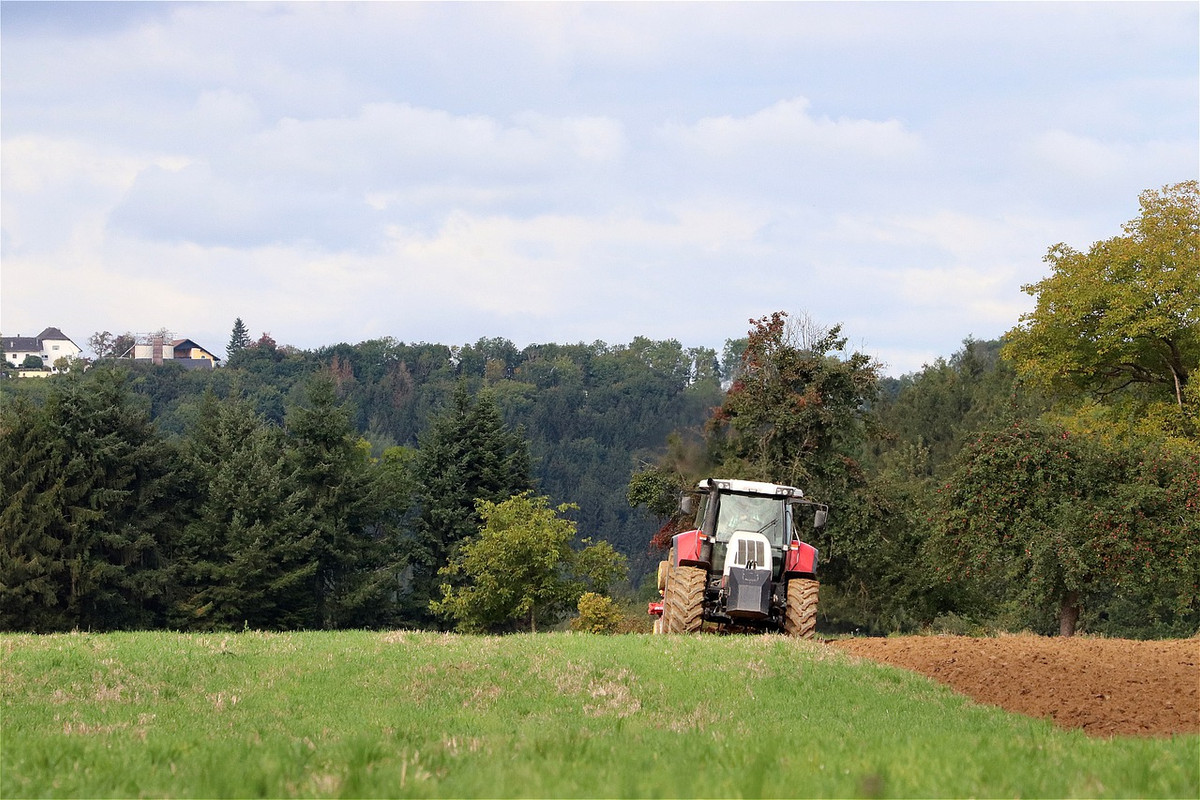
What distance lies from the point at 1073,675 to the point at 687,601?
719cm

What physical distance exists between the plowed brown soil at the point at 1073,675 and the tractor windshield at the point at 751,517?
11.2 ft

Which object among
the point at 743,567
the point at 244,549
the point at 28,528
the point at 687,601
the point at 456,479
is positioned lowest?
the point at 244,549

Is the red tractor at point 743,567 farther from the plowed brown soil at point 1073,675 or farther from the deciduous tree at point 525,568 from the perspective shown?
the deciduous tree at point 525,568

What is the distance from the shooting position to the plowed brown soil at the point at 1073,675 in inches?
462

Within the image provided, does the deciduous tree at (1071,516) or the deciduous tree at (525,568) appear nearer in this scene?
the deciduous tree at (1071,516)

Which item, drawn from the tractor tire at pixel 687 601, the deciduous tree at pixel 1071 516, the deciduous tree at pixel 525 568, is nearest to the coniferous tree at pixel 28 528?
the deciduous tree at pixel 525 568

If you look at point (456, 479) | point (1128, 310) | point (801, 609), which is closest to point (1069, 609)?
point (1128, 310)

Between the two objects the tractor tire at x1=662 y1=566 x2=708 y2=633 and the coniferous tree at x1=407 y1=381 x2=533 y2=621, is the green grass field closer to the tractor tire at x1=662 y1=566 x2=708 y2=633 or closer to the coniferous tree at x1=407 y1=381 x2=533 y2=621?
the tractor tire at x1=662 y1=566 x2=708 y2=633

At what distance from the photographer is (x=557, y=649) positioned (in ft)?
50.8

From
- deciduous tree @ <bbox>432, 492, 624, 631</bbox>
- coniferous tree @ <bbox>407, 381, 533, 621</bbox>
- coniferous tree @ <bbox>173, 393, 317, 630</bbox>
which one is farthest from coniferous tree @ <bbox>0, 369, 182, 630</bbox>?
deciduous tree @ <bbox>432, 492, 624, 631</bbox>

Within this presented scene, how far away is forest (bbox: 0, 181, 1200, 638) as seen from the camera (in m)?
31.5

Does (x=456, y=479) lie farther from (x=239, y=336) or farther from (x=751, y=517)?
(x=239, y=336)

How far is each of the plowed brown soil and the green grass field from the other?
26.5 inches

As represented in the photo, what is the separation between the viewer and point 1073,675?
13.8 metres
